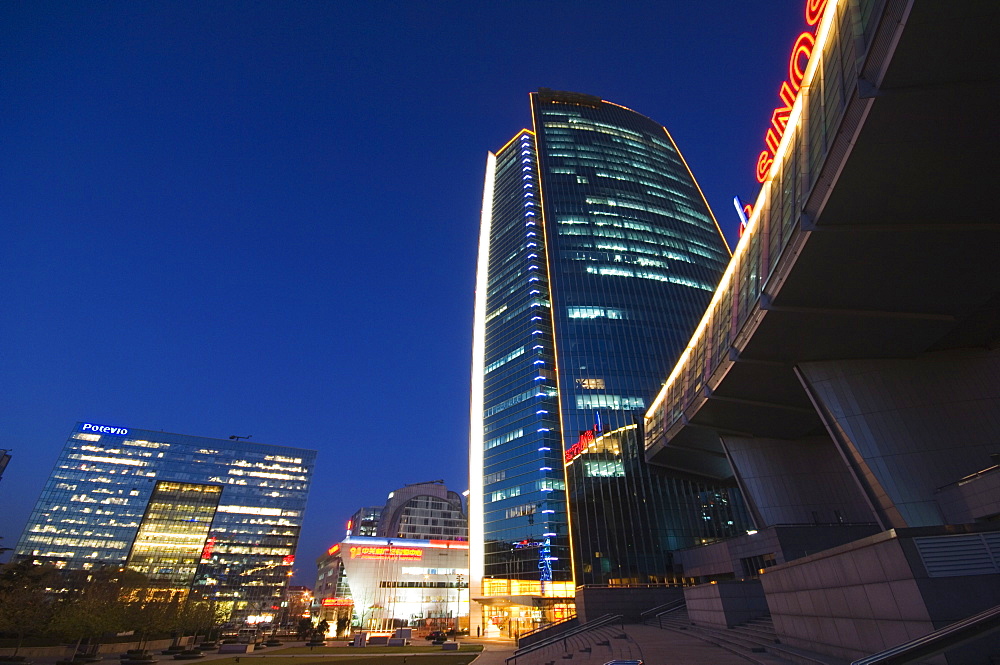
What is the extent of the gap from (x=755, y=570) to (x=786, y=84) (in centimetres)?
3617

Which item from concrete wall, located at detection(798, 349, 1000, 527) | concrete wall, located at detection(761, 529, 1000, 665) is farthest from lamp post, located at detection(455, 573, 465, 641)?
concrete wall, located at detection(761, 529, 1000, 665)

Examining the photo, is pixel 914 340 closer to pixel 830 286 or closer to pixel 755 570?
pixel 830 286

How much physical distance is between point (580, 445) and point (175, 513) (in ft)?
454

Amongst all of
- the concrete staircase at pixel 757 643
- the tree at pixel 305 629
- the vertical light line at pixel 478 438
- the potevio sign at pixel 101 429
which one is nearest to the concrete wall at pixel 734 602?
the concrete staircase at pixel 757 643

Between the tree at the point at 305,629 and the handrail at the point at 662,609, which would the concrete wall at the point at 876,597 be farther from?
the tree at the point at 305,629

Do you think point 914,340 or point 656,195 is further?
point 656,195

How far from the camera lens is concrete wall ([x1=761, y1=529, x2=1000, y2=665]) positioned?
460 inches

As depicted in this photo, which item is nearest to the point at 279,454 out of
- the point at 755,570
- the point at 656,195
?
the point at 656,195

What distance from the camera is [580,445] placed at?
61.8m

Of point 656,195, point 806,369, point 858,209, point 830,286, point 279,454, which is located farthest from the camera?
point 279,454

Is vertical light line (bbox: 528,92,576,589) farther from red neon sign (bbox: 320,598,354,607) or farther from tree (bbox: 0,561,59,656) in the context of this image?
red neon sign (bbox: 320,598,354,607)

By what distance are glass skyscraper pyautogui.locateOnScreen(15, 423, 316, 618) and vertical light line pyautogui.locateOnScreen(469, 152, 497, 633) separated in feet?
320

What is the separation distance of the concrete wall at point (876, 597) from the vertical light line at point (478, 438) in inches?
2232

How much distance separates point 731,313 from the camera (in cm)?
2872
